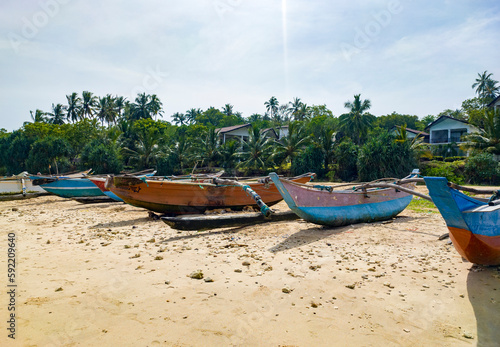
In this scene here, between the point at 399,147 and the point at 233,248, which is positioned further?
the point at 399,147

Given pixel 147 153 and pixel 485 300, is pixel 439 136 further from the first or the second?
pixel 485 300

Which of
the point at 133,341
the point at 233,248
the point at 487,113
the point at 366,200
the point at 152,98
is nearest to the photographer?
the point at 133,341

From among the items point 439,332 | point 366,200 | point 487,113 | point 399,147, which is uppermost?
point 487,113

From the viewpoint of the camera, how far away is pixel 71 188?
14.8 m

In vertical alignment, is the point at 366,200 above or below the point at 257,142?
below

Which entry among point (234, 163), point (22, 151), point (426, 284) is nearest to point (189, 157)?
point (234, 163)

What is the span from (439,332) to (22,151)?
40.3m

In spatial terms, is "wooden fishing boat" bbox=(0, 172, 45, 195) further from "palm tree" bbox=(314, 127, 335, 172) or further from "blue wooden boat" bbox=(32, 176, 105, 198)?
"palm tree" bbox=(314, 127, 335, 172)

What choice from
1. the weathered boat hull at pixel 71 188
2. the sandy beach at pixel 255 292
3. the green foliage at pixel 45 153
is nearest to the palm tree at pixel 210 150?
the green foliage at pixel 45 153

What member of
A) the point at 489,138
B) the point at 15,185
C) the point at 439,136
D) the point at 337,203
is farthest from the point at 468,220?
the point at 439,136

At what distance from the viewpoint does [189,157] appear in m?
31.1

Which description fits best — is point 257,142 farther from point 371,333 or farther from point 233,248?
point 371,333

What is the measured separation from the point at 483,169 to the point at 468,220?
1887 cm

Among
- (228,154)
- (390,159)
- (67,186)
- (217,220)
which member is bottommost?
(217,220)
